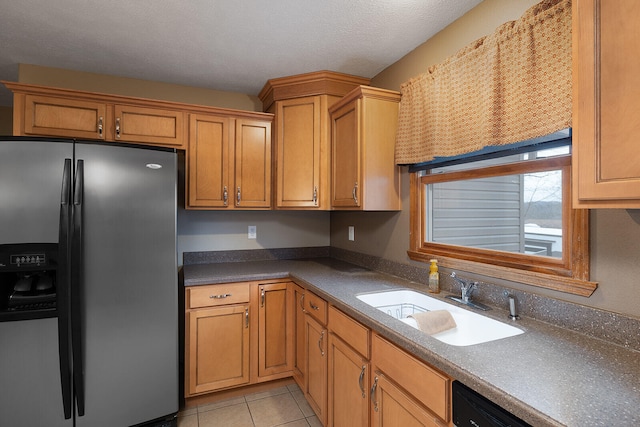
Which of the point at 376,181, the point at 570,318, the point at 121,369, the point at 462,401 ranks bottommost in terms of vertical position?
the point at 121,369

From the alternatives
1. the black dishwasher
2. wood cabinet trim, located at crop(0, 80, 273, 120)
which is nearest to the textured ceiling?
wood cabinet trim, located at crop(0, 80, 273, 120)

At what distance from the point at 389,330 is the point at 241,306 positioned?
4.40 ft

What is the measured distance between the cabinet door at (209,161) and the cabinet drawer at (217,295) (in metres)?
0.64

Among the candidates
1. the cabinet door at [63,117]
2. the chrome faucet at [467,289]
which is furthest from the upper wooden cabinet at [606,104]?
the cabinet door at [63,117]

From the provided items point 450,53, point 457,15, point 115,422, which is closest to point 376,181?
point 450,53

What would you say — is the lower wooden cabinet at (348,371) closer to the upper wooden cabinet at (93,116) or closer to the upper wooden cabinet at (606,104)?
the upper wooden cabinet at (606,104)

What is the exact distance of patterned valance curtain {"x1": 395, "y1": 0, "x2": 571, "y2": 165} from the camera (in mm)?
1241

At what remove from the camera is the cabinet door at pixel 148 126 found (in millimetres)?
2260

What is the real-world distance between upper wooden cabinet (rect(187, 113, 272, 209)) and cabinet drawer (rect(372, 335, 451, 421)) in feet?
5.33

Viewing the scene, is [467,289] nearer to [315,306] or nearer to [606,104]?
[315,306]

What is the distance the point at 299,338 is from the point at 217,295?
2.18 ft

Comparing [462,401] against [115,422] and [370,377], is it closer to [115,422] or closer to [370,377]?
[370,377]

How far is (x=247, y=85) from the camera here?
9.07ft

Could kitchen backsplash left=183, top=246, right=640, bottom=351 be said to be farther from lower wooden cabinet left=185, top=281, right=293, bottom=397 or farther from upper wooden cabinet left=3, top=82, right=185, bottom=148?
upper wooden cabinet left=3, top=82, right=185, bottom=148
